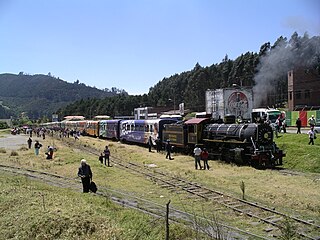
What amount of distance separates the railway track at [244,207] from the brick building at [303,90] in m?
41.1

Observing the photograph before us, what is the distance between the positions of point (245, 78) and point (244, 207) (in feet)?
214

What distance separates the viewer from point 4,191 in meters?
13.1

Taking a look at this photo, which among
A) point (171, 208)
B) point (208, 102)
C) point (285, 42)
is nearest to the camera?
point (171, 208)

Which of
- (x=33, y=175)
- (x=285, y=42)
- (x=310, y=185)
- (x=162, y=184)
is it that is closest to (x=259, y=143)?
(x=310, y=185)

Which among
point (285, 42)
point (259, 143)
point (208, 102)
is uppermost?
point (285, 42)

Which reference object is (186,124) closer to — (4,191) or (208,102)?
(208,102)

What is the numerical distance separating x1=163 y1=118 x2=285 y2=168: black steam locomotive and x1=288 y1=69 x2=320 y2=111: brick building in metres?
31.5

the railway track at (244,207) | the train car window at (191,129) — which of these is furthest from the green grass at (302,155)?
the railway track at (244,207)

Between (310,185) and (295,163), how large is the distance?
6.55m

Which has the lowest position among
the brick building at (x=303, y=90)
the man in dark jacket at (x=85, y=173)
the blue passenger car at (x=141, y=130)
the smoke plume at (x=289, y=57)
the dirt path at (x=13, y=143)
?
the dirt path at (x=13, y=143)

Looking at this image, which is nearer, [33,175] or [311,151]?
[33,175]

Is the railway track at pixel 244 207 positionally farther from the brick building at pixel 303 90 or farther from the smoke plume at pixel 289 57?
the brick building at pixel 303 90

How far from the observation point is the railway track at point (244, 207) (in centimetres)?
1010

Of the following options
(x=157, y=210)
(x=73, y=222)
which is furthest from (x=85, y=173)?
(x=73, y=222)
